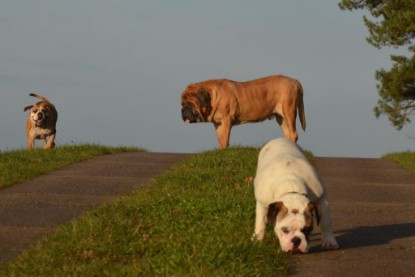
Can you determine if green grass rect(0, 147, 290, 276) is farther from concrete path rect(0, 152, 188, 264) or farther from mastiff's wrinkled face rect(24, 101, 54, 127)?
mastiff's wrinkled face rect(24, 101, 54, 127)

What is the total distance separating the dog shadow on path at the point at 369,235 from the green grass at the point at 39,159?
→ 6.18 metres

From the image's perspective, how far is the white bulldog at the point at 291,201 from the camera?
7529mm

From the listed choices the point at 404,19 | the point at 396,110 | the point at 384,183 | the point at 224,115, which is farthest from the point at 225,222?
the point at 396,110

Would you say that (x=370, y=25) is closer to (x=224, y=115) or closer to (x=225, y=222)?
(x=224, y=115)

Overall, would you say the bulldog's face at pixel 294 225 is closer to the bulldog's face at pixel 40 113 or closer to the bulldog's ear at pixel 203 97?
the bulldog's ear at pixel 203 97

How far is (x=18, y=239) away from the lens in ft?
30.1

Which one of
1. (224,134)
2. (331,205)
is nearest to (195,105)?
(224,134)

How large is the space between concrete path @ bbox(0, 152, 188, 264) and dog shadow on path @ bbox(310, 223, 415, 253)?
3.20m

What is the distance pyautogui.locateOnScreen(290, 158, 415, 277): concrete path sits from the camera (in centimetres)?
766

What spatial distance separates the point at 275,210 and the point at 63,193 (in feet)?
19.0

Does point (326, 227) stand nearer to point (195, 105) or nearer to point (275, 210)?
point (275, 210)

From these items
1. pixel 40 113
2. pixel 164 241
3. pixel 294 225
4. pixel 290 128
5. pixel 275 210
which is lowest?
pixel 164 241

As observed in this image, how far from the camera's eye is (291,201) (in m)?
7.55

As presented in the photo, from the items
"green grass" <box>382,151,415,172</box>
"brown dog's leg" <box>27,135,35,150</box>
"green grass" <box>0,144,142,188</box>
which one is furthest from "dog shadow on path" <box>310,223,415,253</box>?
"brown dog's leg" <box>27,135,35,150</box>
